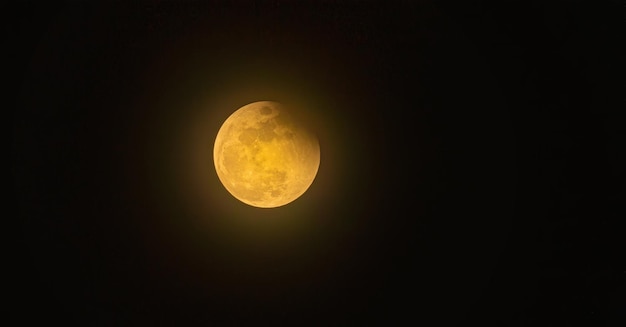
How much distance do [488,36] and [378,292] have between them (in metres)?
2.16

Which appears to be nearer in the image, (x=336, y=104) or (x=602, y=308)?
(x=602, y=308)

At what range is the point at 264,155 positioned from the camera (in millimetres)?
3975

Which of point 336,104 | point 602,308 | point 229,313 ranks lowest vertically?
point 602,308

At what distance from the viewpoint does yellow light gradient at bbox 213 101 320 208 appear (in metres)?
4.00

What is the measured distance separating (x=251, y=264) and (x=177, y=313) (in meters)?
0.67

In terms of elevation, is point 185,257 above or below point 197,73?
below

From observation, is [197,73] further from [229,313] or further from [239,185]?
[229,313]

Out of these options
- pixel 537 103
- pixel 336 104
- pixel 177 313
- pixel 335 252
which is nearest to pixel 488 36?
pixel 537 103

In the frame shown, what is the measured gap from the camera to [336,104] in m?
4.74

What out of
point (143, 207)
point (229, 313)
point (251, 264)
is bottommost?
point (229, 313)

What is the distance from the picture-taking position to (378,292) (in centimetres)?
460

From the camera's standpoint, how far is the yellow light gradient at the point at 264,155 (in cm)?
400

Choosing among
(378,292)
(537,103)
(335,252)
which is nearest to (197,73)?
(335,252)

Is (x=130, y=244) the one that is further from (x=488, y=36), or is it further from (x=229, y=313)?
(x=488, y=36)
